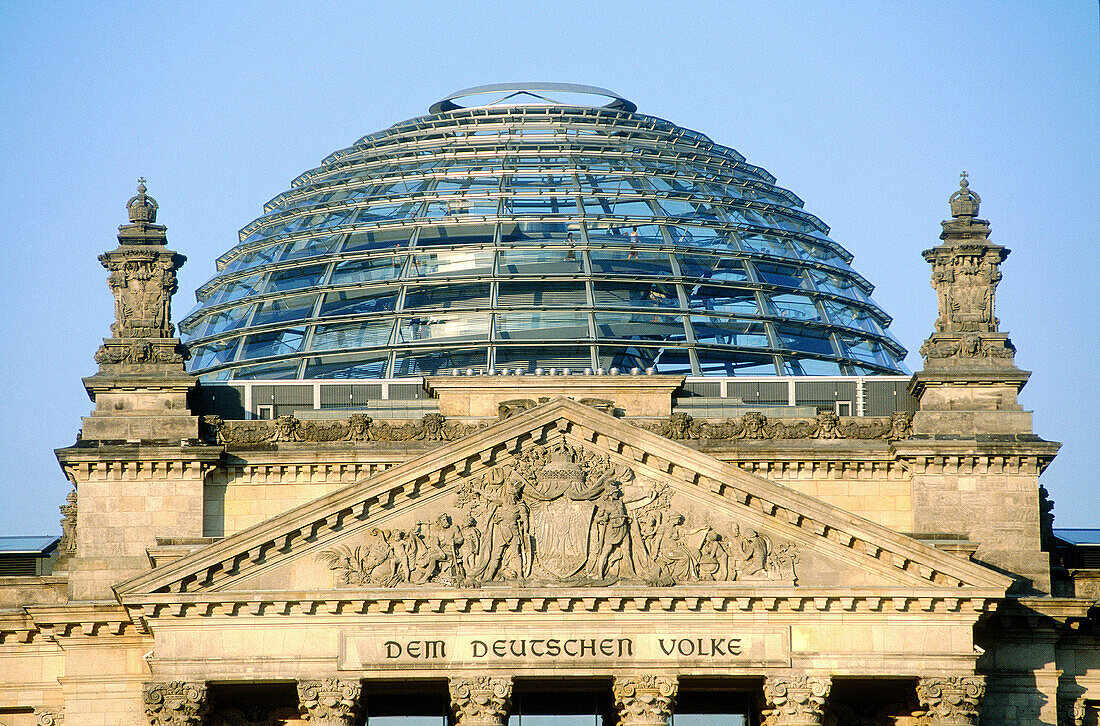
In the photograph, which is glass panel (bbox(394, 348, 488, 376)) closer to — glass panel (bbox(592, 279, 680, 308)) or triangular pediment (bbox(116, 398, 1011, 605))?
glass panel (bbox(592, 279, 680, 308))

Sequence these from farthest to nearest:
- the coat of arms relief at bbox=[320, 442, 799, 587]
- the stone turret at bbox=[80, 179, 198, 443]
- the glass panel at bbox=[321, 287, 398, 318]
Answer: the glass panel at bbox=[321, 287, 398, 318] → the stone turret at bbox=[80, 179, 198, 443] → the coat of arms relief at bbox=[320, 442, 799, 587]

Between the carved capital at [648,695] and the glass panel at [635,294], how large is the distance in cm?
1922

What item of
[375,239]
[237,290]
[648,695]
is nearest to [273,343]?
[237,290]

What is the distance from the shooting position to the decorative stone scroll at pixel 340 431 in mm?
60219

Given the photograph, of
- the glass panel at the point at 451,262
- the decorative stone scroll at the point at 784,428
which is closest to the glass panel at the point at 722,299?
the glass panel at the point at 451,262

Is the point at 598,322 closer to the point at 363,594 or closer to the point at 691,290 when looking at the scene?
the point at 691,290

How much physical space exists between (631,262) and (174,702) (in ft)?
81.3

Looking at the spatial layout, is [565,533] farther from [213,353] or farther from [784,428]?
[213,353]

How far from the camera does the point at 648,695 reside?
53500 mm

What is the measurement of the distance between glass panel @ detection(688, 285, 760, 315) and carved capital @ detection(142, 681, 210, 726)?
24.0m

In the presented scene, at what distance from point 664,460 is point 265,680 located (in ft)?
35.5

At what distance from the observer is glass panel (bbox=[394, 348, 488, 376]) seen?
2687 inches

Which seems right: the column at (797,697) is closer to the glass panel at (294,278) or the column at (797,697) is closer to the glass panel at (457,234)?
the glass panel at (457,234)

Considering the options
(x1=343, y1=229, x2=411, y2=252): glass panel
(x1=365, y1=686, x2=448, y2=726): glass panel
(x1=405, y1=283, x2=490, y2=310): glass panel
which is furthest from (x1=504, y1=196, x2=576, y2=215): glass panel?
(x1=365, y1=686, x2=448, y2=726): glass panel
